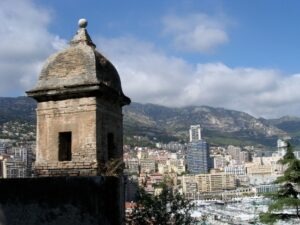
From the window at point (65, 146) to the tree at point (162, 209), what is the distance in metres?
1.72

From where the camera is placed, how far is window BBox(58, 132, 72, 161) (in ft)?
29.1

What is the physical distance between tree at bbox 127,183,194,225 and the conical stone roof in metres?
2.12

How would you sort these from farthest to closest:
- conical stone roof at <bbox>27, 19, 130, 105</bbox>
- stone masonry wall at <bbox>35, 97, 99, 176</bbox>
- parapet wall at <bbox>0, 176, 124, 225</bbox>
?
1. conical stone roof at <bbox>27, 19, 130, 105</bbox>
2. stone masonry wall at <bbox>35, 97, 99, 176</bbox>
3. parapet wall at <bbox>0, 176, 124, 225</bbox>

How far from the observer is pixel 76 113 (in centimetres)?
873

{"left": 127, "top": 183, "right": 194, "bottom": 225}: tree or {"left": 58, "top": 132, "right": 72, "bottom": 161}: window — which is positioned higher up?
{"left": 58, "top": 132, "right": 72, "bottom": 161}: window

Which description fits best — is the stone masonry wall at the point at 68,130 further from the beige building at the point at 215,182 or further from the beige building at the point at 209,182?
the beige building at the point at 215,182

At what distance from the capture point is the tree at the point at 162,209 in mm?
9250

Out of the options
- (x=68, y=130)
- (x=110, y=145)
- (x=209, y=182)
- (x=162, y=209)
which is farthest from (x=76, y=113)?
(x=209, y=182)

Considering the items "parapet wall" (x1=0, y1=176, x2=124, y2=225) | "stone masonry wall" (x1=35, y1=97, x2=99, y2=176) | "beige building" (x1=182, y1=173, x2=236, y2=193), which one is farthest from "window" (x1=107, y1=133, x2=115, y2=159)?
"beige building" (x1=182, y1=173, x2=236, y2=193)

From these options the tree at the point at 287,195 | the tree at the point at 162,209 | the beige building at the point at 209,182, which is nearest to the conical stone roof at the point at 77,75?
the tree at the point at 162,209

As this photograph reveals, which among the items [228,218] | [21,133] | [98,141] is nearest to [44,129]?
[98,141]

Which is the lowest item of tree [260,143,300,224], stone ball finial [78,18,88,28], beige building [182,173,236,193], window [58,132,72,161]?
beige building [182,173,236,193]

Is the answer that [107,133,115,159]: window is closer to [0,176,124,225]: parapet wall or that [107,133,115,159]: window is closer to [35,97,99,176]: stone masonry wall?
[35,97,99,176]: stone masonry wall

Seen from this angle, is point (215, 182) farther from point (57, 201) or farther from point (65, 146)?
point (57, 201)
